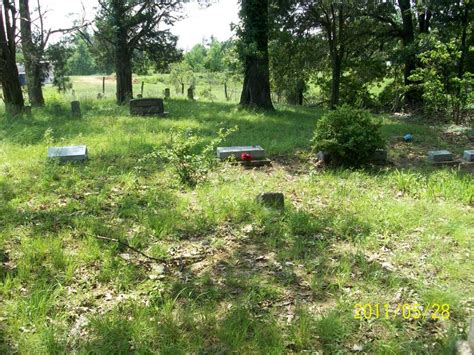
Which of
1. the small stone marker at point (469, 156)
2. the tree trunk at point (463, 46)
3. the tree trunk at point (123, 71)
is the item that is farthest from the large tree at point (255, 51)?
the small stone marker at point (469, 156)

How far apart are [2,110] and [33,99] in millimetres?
3236

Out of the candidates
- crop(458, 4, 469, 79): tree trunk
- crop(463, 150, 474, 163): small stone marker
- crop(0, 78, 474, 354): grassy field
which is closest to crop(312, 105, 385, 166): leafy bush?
crop(0, 78, 474, 354): grassy field

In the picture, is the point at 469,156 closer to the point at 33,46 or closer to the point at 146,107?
the point at 146,107

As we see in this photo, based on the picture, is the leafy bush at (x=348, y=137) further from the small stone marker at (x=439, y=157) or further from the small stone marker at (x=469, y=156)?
the small stone marker at (x=469, y=156)

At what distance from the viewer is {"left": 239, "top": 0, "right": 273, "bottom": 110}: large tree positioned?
43.7ft

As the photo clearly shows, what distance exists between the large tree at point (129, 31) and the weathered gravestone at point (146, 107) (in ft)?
14.9

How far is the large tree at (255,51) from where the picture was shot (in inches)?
524

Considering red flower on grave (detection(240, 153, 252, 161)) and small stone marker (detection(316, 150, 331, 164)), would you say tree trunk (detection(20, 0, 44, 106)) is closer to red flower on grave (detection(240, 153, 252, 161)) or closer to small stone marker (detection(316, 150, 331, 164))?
red flower on grave (detection(240, 153, 252, 161))

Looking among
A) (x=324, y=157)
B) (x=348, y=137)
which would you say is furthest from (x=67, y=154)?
(x=348, y=137)

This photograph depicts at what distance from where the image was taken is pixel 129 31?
61.3 ft

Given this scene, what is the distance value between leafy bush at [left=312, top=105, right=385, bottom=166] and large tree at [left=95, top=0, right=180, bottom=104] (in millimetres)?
11052
